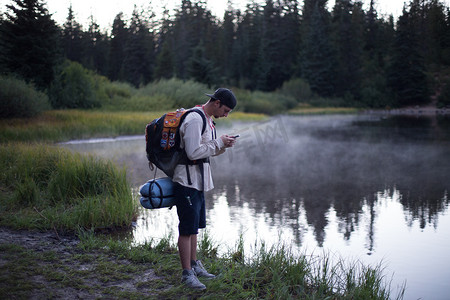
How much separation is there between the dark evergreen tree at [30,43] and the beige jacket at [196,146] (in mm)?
15747

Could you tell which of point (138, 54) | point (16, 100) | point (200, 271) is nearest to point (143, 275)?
point (200, 271)

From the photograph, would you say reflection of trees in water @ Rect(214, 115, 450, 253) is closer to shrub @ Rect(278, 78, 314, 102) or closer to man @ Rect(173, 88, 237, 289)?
man @ Rect(173, 88, 237, 289)

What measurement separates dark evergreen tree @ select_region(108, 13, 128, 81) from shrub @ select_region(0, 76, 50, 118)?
1155 cm

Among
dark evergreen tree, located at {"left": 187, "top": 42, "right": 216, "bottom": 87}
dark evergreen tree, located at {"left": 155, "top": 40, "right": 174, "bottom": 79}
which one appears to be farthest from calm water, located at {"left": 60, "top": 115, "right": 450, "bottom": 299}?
dark evergreen tree, located at {"left": 155, "top": 40, "right": 174, "bottom": 79}

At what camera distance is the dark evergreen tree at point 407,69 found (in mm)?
38781

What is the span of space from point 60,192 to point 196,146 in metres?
3.97

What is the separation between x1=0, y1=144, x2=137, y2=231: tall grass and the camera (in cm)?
580

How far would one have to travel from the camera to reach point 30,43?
19.3 m

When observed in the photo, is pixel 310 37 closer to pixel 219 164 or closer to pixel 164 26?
pixel 164 26

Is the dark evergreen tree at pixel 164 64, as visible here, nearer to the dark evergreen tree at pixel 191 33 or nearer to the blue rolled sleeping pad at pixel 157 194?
the dark evergreen tree at pixel 191 33

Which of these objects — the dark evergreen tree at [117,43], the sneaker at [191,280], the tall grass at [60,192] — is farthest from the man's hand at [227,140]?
the dark evergreen tree at [117,43]

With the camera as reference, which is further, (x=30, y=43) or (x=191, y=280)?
(x=30, y=43)

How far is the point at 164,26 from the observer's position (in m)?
51.6

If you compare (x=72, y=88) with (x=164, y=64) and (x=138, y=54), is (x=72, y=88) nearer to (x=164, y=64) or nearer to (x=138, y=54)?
(x=138, y=54)
